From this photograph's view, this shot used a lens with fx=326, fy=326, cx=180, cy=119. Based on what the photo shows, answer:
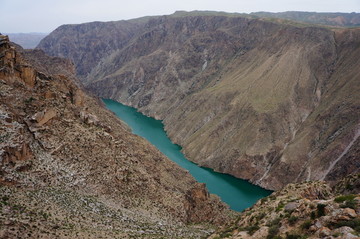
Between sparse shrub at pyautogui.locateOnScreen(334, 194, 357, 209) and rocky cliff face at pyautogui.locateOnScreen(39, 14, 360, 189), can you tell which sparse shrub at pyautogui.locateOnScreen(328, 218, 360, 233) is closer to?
sparse shrub at pyautogui.locateOnScreen(334, 194, 357, 209)

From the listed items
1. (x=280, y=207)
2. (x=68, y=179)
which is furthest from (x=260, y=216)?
(x=68, y=179)

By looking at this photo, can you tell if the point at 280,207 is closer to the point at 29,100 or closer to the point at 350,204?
the point at 350,204

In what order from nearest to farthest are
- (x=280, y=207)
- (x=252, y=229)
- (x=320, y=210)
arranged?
(x=320, y=210) → (x=252, y=229) → (x=280, y=207)

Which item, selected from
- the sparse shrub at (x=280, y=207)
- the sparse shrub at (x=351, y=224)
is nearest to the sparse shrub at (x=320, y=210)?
the sparse shrub at (x=351, y=224)

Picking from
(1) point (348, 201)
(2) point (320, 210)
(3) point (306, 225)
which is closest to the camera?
(1) point (348, 201)

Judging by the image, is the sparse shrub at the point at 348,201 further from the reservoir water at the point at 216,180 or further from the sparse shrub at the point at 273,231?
the reservoir water at the point at 216,180

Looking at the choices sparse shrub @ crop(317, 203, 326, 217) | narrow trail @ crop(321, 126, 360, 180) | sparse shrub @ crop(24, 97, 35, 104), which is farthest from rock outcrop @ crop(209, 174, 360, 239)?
narrow trail @ crop(321, 126, 360, 180)

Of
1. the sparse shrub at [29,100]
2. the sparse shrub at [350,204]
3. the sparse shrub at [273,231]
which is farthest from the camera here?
the sparse shrub at [29,100]

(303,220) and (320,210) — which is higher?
(320,210)
